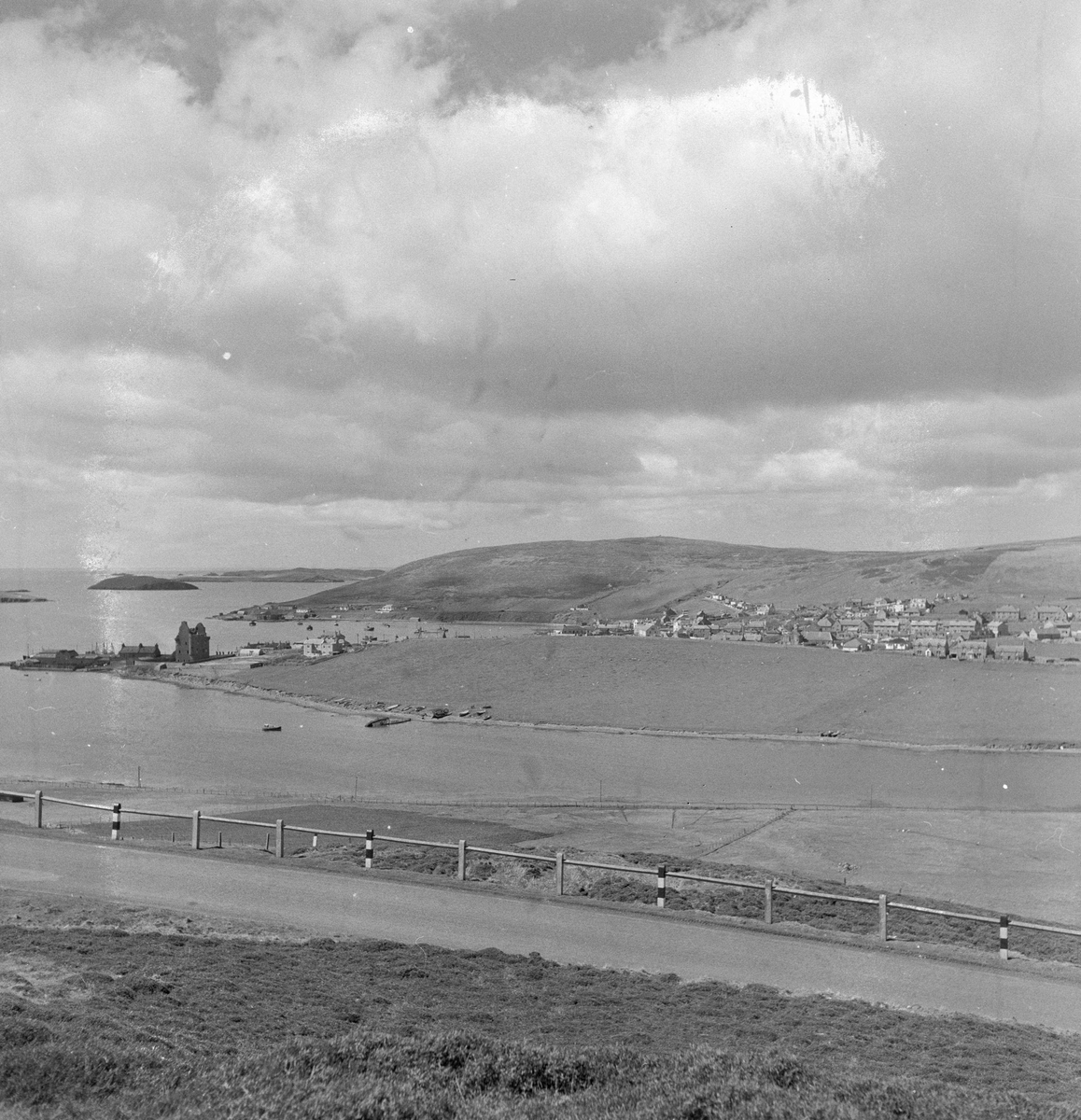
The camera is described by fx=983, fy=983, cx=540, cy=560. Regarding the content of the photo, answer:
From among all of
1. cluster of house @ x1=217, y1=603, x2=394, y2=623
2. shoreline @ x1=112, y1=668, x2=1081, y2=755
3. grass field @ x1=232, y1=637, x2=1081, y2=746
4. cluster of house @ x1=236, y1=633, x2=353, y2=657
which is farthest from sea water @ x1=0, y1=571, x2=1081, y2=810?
cluster of house @ x1=217, y1=603, x2=394, y2=623

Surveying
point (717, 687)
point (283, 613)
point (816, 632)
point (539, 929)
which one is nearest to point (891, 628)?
point (816, 632)

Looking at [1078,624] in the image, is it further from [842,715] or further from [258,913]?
[258,913]

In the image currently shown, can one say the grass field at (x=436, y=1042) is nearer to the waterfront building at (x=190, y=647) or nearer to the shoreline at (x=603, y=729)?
the shoreline at (x=603, y=729)

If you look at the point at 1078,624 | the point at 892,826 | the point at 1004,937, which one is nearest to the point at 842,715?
the point at 1078,624

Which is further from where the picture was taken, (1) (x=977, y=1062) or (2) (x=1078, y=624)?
(2) (x=1078, y=624)

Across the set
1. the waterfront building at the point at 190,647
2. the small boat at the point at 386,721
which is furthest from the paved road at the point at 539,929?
the waterfront building at the point at 190,647

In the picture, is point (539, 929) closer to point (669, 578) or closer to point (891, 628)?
point (891, 628)

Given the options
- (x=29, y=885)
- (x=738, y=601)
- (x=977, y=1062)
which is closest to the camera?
(x=977, y=1062)
